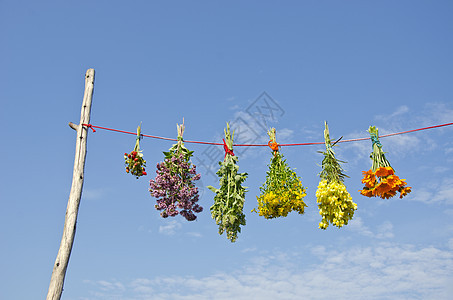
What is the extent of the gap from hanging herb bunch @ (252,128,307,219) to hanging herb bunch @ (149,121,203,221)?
836mm

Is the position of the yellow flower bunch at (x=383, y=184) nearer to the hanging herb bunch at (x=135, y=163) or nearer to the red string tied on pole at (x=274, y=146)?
the red string tied on pole at (x=274, y=146)

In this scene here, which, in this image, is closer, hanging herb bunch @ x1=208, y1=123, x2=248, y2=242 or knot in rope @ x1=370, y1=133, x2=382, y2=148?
hanging herb bunch @ x1=208, y1=123, x2=248, y2=242

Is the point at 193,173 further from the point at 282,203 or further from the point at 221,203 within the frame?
the point at 282,203

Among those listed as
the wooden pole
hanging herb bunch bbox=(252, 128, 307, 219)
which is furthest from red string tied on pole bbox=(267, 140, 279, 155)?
the wooden pole

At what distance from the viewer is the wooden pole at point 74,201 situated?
4723 mm

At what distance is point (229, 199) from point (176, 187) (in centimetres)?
70

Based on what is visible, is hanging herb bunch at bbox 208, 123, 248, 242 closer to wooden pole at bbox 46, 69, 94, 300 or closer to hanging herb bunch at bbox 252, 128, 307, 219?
hanging herb bunch at bbox 252, 128, 307, 219

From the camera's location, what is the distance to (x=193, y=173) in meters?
5.44

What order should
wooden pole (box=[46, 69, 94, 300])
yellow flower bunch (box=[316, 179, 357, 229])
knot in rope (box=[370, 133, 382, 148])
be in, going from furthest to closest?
knot in rope (box=[370, 133, 382, 148]), yellow flower bunch (box=[316, 179, 357, 229]), wooden pole (box=[46, 69, 94, 300])

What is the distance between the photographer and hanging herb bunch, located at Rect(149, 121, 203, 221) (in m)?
5.17

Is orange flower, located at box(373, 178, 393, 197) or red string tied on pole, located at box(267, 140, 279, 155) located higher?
red string tied on pole, located at box(267, 140, 279, 155)

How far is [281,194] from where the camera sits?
5.21m

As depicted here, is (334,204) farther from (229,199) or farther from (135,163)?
(135,163)

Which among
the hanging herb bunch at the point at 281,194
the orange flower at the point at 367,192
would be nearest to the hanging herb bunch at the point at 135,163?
the hanging herb bunch at the point at 281,194
